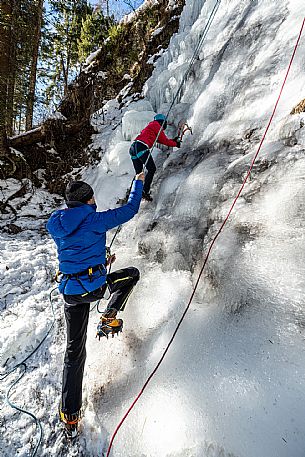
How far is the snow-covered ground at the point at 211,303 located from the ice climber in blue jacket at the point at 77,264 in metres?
0.34

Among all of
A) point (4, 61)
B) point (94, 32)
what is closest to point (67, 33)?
point (94, 32)

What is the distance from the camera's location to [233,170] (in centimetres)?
356

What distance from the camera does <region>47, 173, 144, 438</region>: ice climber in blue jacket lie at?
2398mm

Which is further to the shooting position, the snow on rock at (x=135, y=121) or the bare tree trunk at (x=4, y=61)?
the bare tree trunk at (x=4, y=61)

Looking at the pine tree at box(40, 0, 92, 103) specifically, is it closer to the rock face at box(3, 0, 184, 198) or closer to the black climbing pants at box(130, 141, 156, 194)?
the rock face at box(3, 0, 184, 198)

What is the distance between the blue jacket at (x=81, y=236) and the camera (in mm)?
2398

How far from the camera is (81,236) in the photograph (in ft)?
8.00

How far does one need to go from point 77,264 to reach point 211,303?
125 centimetres

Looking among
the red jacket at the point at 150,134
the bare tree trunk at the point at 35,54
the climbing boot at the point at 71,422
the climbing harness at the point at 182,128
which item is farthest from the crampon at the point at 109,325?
the bare tree trunk at the point at 35,54

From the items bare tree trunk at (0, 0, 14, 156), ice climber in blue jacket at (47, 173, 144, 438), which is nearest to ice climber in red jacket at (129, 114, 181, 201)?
ice climber in blue jacket at (47, 173, 144, 438)

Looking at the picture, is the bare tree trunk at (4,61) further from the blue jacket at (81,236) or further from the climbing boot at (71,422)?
the climbing boot at (71,422)

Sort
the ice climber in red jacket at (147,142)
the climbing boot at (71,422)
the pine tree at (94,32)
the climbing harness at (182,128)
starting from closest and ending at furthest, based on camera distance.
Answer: the climbing boot at (71,422) < the ice climber in red jacket at (147,142) < the climbing harness at (182,128) < the pine tree at (94,32)

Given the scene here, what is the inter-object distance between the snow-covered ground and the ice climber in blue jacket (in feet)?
1.13

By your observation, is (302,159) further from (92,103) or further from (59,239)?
(92,103)
